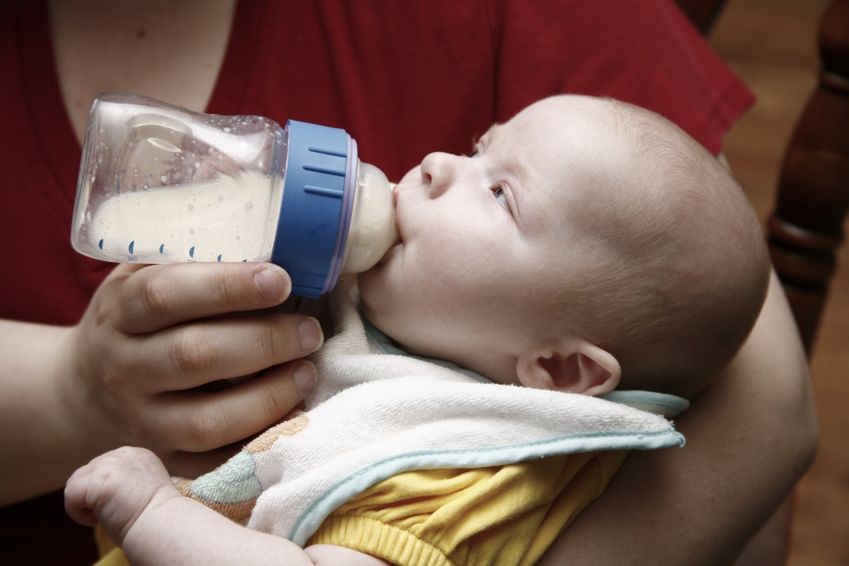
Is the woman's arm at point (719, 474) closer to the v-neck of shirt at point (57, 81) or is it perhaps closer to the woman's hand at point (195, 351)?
the woman's hand at point (195, 351)

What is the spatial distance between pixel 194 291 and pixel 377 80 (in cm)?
44

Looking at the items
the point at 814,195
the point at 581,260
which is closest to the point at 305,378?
the point at 581,260

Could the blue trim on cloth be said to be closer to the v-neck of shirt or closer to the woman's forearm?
the woman's forearm

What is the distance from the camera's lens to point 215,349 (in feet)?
2.62

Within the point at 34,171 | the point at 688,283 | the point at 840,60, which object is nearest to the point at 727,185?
the point at 688,283

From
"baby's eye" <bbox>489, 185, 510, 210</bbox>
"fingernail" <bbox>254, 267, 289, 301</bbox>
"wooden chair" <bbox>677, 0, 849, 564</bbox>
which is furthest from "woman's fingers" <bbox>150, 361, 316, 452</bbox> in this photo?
"wooden chair" <bbox>677, 0, 849, 564</bbox>

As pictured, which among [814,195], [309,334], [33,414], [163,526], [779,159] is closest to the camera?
[163,526]

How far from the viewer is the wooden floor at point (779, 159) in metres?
1.82

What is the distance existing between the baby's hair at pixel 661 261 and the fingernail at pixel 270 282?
0.25m

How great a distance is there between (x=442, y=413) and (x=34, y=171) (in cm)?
58

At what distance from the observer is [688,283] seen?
0.80m

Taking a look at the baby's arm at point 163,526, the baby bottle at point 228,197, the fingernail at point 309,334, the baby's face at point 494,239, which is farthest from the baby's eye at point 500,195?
the baby's arm at point 163,526

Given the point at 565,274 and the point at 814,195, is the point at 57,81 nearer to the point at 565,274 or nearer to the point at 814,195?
the point at 565,274

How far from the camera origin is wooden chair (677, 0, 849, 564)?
46.1 inches
